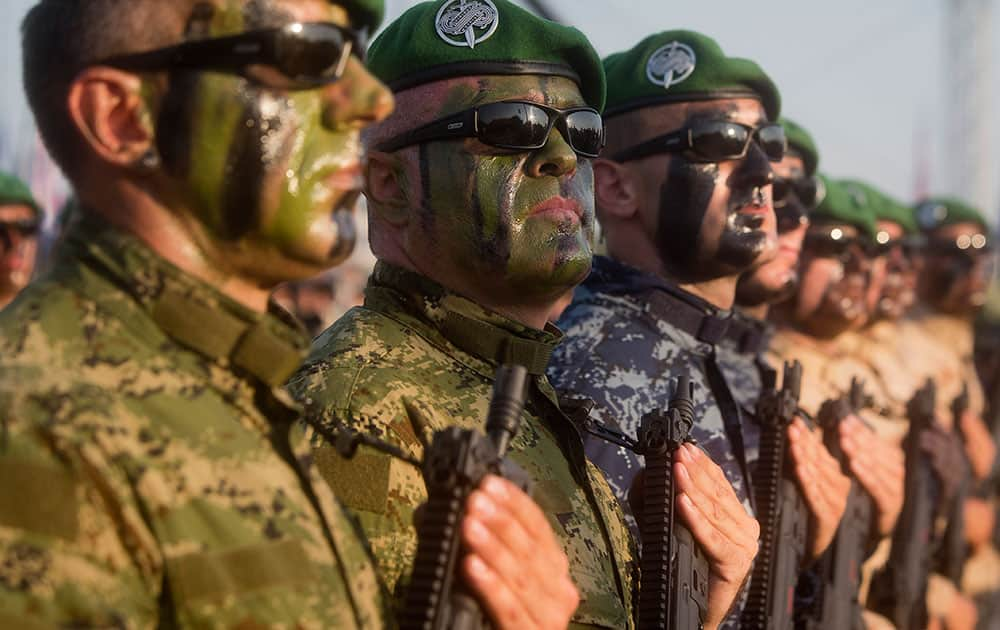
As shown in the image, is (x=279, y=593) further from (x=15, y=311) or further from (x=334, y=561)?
(x=15, y=311)

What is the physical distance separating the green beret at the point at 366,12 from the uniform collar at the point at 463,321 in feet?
3.81

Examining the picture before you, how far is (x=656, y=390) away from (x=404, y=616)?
2.48 meters

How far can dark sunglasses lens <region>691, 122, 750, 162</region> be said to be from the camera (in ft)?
18.1

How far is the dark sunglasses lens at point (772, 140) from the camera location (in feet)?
18.6

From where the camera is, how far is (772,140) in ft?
18.7

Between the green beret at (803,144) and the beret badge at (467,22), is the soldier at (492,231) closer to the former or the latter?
the beret badge at (467,22)

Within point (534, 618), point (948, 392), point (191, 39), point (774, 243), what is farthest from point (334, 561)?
point (948, 392)

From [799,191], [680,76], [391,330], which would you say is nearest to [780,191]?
[799,191]

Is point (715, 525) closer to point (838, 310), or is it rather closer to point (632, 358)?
point (632, 358)

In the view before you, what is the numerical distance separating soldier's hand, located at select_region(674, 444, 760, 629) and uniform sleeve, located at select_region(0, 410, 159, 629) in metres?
1.96

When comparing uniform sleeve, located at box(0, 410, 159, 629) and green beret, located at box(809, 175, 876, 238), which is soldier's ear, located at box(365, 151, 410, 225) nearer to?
uniform sleeve, located at box(0, 410, 159, 629)

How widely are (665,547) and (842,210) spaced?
514 centimetres

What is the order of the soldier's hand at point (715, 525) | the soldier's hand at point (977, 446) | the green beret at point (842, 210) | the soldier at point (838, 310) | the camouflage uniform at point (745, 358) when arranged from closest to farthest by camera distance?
the soldier's hand at point (715, 525), the camouflage uniform at point (745, 358), the soldier at point (838, 310), the green beret at point (842, 210), the soldier's hand at point (977, 446)

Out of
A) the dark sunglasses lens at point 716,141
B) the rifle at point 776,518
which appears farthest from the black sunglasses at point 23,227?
the rifle at point 776,518
